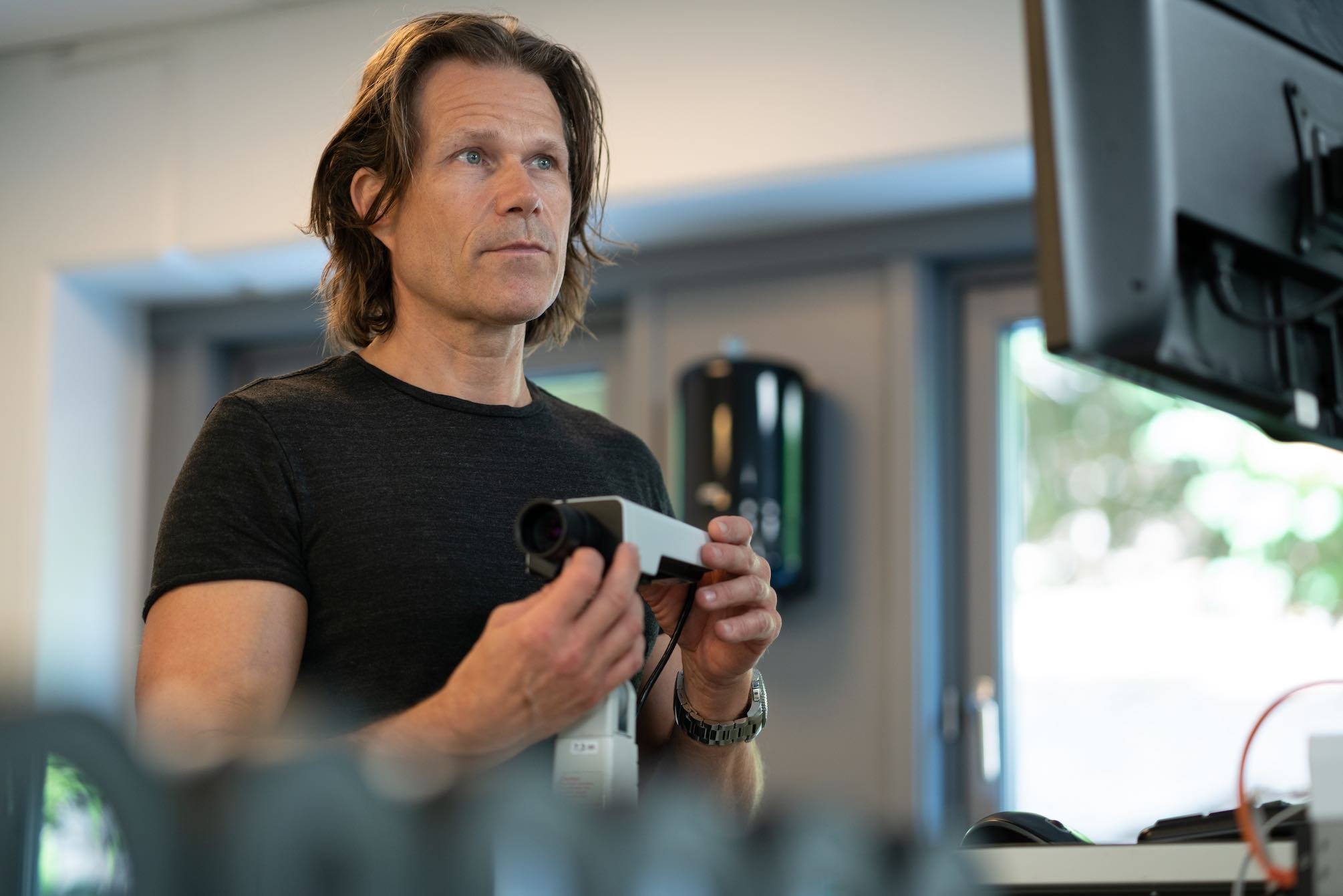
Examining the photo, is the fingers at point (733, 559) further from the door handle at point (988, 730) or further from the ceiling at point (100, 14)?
the ceiling at point (100, 14)

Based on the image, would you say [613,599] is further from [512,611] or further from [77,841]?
[77,841]

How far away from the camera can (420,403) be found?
1.44 metres

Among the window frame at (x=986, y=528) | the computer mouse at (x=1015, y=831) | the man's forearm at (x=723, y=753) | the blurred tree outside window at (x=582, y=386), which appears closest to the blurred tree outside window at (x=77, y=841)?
the computer mouse at (x=1015, y=831)

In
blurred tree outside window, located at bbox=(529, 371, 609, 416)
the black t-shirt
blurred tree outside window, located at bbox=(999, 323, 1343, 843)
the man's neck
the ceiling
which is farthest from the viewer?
blurred tree outside window, located at bbox=(529, 371, 609, 416)

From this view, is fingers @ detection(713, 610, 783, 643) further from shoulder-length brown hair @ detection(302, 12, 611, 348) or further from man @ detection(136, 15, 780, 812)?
shoulder-length brown hair @ detection(302, 12, 611, 348)

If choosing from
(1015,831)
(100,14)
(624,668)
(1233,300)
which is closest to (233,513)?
(624,668)

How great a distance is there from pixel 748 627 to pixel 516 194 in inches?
19.3

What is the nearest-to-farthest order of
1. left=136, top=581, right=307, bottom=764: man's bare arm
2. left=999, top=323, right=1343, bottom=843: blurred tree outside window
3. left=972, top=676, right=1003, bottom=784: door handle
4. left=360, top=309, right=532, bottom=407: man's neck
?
left=136, top=581, right=307, bottom=764: man's bare arm
left=360, top=309, right=532, bottom=407: man's neck
left=999, top=323, right=1343, bottom=843: blurred tree outside window
left=972, top=676, right=1003, bottom=784: door handle

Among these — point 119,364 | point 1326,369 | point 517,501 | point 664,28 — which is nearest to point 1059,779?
point 664,28

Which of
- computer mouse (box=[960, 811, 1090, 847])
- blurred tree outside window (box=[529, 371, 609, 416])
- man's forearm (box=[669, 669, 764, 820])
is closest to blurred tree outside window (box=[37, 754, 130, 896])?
computer mouse (box=[960, 811, 1090, 847])

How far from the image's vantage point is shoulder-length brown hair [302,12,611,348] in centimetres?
153

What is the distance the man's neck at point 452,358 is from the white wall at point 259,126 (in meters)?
1.85

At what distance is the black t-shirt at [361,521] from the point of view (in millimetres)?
1251

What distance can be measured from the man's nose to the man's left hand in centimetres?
39
